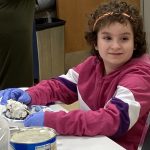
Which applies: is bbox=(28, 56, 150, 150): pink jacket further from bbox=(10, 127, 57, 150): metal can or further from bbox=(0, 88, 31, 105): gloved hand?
bbox=(10, 127, 57, 150): metal can

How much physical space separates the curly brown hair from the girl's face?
0.07ft

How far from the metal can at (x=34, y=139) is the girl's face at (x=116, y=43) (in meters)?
0.49

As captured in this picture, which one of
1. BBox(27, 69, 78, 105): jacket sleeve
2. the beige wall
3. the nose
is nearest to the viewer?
the nose

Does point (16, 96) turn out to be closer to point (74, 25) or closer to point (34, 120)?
point (34, 120)

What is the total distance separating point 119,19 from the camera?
132 cm

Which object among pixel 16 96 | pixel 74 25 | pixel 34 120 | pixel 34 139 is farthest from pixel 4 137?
pixel 74 25

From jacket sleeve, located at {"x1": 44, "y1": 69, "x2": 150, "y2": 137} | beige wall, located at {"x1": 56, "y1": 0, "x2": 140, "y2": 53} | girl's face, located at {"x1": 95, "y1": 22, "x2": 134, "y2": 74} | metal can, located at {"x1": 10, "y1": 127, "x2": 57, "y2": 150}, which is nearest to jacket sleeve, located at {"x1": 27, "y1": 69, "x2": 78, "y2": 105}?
girl's face, located at {"x1": 95, "y1": 22, "x2": 134, "y2": 74}

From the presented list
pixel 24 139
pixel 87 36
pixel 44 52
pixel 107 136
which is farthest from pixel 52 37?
pixel 24 139

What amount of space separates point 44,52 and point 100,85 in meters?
2.27

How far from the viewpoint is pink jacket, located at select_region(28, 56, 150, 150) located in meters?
1.12

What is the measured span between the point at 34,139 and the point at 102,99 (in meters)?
0.52

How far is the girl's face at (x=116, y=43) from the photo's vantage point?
1.30 metres

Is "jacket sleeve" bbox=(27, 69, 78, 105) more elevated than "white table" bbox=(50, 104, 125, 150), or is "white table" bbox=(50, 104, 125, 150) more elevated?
"jacket sleeve" bbox=(27, 69, 78, 105)

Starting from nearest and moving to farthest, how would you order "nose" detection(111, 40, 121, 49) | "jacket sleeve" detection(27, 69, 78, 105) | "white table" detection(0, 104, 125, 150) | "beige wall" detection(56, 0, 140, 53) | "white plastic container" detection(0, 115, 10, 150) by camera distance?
"white plastic container" detection(0, 115, 10, 150) < "white table" detection(0, 104, 125, 150) < "nose" detection(111, 40, 121, 49) < "jacket sleeve" detection(27, 69, 78, 105) < "beige wall" detection(56, 0, 140, 53)
